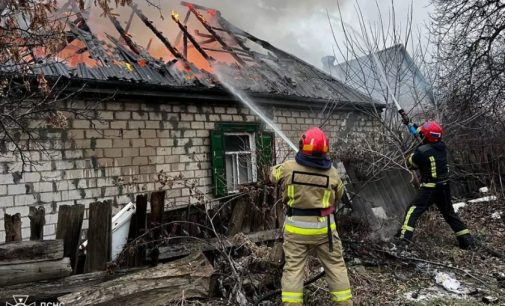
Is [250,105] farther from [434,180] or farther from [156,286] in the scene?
[156,286]

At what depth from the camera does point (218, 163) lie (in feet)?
26.4

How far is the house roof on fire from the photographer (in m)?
6.93

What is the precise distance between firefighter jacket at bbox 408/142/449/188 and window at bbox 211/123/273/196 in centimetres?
307

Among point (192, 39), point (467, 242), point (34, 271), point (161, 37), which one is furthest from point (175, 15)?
point (467, 242)

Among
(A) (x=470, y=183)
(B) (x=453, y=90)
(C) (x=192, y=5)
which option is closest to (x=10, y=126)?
(C) (x=192, y=5)

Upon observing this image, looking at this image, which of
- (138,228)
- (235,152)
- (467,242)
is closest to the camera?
(138,228)

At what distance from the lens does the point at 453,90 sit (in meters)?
9.45

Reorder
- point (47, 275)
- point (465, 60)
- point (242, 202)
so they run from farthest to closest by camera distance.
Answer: point (465, 60), point (242, 202), point (47, 275)

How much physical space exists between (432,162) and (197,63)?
529 cm

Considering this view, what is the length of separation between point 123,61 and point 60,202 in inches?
110

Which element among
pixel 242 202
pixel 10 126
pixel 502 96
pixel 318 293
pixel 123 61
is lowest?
pixel 318 293

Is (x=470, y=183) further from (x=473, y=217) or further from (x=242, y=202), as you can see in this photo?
(x=242, y=202)

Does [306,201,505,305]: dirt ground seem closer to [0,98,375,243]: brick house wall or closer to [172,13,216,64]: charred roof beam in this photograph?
[0,98,375,243]: brick house wall

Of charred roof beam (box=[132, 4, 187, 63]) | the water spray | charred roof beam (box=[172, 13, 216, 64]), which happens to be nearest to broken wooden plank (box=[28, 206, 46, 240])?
the water spray
